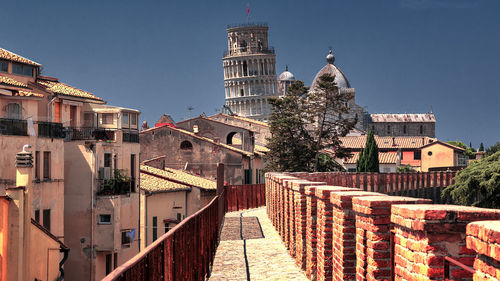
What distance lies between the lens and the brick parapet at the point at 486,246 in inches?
177

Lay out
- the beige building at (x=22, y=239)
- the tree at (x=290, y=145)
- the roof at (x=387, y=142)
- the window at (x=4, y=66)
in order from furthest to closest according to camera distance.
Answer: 1. the roof at (x=387, y=142)
2. the tree at (x=290, y=145)
3. the window at (x=4, y=66)
4. the beige building at (x=22, y=239)

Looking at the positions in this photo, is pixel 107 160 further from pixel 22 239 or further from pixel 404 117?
pixel 404 117

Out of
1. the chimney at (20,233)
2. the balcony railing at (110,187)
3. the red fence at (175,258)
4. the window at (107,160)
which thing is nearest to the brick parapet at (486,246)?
the red fence at (175,258)

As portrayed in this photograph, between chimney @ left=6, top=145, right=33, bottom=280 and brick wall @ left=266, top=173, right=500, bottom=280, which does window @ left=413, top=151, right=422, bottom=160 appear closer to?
chimney @ left=6, top=145, right=33, bottom=280

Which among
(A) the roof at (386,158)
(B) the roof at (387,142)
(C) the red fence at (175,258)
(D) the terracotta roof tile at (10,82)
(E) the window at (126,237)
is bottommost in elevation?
(E) the window at (126,237)

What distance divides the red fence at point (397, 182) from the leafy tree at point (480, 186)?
3.92m

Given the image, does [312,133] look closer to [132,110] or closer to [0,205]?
[132,110]

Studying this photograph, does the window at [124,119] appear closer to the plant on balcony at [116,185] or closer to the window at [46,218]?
the plant on balcony at [116,185]

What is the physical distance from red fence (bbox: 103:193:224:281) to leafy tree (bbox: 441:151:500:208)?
26825mm

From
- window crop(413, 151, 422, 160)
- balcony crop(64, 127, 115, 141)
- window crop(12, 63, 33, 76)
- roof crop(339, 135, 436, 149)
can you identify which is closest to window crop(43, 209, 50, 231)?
balcony crop(64, 127, 115, 141)

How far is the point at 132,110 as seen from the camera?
44.5m

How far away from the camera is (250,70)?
518ft

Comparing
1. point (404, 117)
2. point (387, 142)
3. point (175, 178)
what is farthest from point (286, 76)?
point (175, 178)

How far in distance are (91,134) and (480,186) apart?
2036cm
